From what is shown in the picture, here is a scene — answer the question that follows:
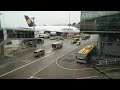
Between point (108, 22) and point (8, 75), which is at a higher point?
point (108, 22)

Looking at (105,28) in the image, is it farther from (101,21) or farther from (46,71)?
(46,71)

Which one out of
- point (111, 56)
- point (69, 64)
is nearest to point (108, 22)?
point (111, 56)

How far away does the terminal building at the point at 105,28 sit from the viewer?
2859 cm

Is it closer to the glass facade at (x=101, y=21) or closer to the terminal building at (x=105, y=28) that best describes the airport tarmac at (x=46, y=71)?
the terminal building at (x=105, y=28)

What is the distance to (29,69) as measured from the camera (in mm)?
24750

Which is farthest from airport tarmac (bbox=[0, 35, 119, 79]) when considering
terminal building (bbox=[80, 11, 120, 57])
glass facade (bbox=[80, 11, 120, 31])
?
glass facade (bbox=[80, 11, 120, 31])

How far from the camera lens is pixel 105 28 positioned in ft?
97.2

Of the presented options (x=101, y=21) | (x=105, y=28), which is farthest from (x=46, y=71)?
(x=101, y=21)
